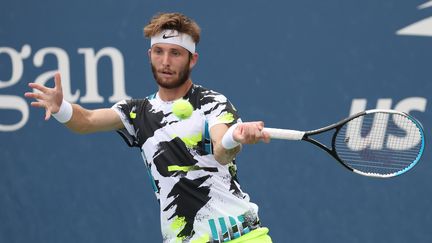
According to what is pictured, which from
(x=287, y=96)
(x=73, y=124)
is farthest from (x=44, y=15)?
(x=73, y=124)

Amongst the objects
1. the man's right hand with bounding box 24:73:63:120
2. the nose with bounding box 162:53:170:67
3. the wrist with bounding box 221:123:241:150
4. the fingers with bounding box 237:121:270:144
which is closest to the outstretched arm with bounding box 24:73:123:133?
the man's right hand with bounding box 24:73:63:120

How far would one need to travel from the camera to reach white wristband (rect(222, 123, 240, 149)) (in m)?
3.69

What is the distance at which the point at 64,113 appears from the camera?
13.4 ft

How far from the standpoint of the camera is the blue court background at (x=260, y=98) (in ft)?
19.1

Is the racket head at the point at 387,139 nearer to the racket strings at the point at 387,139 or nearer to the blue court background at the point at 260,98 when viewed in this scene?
the racket strings at the point at 387,139

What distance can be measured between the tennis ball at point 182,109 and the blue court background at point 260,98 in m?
1.81

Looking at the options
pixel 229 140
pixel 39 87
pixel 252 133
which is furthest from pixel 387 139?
pixel 39 87

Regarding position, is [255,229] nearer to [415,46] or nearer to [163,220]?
[163,220]

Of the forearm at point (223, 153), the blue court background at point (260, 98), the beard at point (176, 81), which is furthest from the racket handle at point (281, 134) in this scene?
the blue court background at point (260, 98)

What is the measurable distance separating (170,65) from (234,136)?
62 cm

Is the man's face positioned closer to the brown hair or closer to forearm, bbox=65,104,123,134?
the brown hair

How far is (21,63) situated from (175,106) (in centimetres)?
215

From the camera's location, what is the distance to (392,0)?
5.83 metres

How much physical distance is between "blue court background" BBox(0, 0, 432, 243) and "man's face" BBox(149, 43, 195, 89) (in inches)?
65.2
